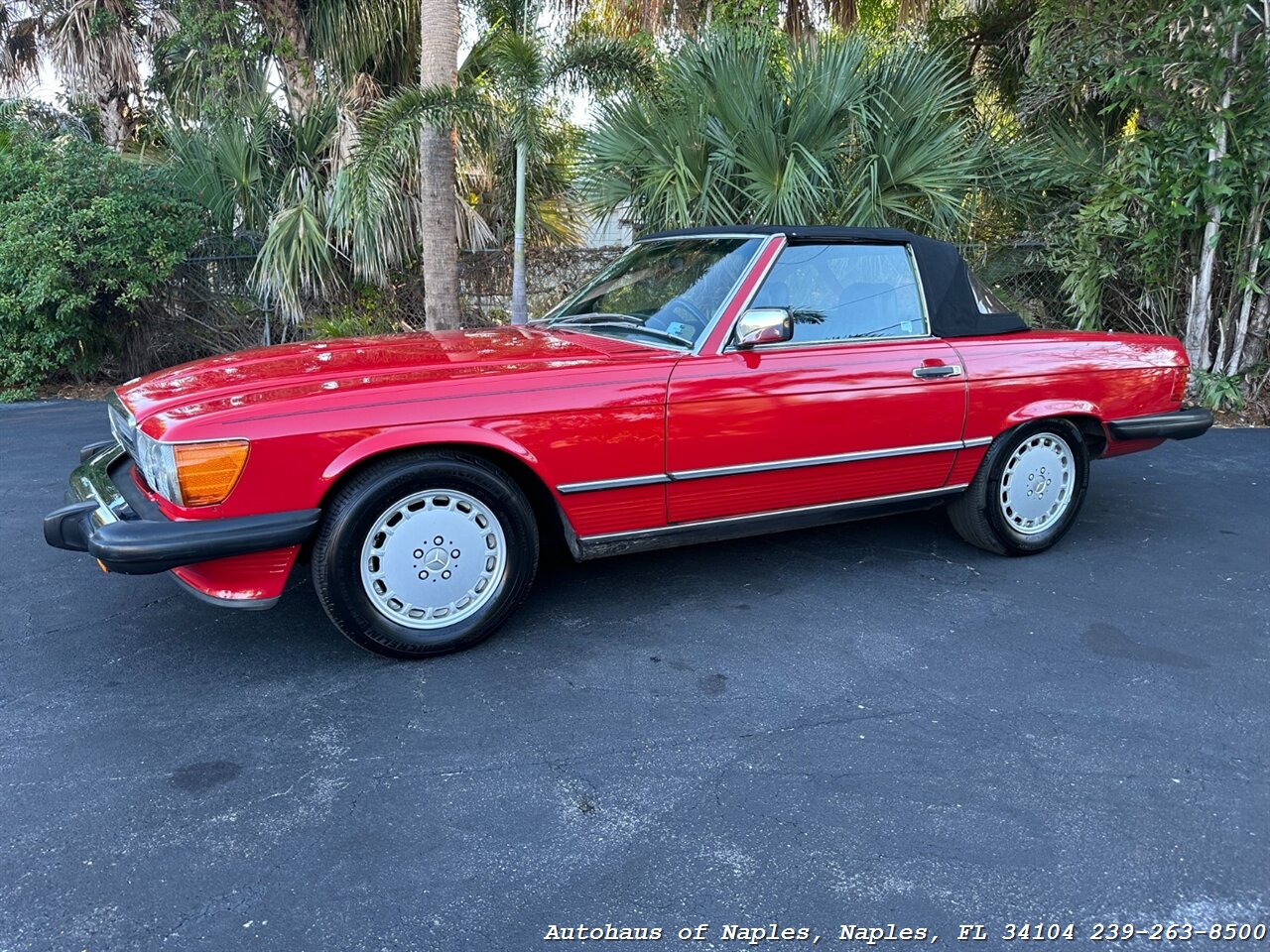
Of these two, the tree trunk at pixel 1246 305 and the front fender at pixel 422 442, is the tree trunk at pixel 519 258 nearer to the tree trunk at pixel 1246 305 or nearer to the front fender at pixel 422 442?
the front fender at pixel 422 442

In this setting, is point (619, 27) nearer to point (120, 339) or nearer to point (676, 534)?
point (120, 339)

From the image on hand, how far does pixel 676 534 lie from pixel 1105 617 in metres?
1.77

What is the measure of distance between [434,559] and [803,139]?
222 inches

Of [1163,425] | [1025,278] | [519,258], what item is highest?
[519,258]

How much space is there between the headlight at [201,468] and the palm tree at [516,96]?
5.15 metres

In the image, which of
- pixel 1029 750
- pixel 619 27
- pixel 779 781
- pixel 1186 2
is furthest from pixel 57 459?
pixel 1186 2

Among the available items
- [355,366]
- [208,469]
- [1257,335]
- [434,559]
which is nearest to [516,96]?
[355,366]

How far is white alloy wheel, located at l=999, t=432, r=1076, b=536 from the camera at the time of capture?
4309 mm

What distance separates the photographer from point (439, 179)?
8031 mm

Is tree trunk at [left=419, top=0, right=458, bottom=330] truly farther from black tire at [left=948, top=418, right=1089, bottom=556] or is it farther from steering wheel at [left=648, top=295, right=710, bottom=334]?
black tire at [left=948, top=418, right=1089, bottom=556]

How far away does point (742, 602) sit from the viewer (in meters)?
3.84

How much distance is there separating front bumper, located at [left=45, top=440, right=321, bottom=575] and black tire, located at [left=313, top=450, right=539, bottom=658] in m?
0.12

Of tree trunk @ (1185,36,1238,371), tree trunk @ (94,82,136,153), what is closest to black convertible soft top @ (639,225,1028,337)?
tree trunk @ (1185,36,1238,371)

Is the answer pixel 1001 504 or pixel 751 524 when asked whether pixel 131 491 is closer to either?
pixel 751 524
